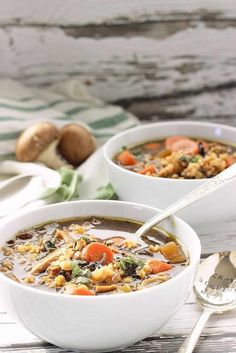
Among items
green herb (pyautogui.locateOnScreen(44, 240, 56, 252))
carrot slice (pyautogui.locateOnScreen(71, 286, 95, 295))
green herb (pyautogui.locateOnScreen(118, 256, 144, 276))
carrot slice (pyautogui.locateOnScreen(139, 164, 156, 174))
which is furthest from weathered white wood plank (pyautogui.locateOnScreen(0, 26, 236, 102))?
carrot slice (pyautogui.locateOnScreen(71, 286, 95, 295))

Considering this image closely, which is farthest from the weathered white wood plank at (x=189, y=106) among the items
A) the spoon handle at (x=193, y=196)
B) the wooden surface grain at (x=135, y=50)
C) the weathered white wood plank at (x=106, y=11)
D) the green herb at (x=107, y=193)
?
the spoon handle at (x=193, y=196)

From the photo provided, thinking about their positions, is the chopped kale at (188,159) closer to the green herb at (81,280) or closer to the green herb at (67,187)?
the green herb at (67,187)

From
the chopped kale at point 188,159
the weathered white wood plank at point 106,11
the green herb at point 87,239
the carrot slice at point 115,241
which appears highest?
the weathered white wood plank at point 106,11

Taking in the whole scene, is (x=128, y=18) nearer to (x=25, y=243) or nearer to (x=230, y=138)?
(x=230, y=138)

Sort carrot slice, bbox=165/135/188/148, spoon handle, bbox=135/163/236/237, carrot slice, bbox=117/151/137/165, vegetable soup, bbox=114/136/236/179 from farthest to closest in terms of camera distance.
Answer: carrot slice, bbox=165/135/188/148 → carrot slice, bbox=117/151/137/165 → vegetable soup, bbox=114/136/236/179 → spoon handle, bbox=135/163/236/237

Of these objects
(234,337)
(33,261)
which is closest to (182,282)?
(234,337)

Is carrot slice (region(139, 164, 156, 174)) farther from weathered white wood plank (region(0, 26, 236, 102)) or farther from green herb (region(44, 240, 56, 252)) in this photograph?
weathered white wood plank (region(0, 26, 236, 102))

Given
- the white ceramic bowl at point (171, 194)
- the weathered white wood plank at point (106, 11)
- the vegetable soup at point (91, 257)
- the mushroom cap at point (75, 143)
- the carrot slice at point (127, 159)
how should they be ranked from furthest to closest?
the weathered white wood plank at point (106, 11) → the mushroom cap at point (75, 143) → the carrot slice at point (127, 159) → the white ceramic bowl at point (171, 194) → the vegetable soup at point (91, 257)

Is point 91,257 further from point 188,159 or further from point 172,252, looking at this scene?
point 188,159
